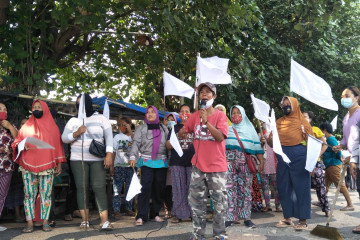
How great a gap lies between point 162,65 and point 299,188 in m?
5.48

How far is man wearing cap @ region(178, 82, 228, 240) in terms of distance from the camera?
461cm

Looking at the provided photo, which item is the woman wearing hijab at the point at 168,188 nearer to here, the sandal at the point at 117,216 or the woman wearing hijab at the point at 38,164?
the sandal at the point at 117,216

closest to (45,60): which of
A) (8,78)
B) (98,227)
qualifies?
(8,78)

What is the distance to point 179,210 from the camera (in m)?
6.18

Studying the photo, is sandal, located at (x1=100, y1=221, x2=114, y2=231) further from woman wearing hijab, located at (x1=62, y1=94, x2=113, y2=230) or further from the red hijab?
the red hijab

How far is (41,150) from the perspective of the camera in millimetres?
5531

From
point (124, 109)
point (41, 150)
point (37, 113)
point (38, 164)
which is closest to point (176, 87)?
point (37, 113)

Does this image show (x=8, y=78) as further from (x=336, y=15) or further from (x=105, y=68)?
(x=336, y=15)

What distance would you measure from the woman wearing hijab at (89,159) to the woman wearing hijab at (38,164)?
0.31 meters

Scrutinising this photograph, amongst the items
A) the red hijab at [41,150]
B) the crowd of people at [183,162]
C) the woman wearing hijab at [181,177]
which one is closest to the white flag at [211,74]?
the crowd of people at [183,162]

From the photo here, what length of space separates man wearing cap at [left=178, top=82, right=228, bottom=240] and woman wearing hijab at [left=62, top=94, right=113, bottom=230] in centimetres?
147

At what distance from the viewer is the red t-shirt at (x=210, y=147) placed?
4.61m

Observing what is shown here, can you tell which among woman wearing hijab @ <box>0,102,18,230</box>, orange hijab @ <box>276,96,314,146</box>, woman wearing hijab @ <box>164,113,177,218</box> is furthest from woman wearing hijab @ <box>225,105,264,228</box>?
woman wearing hijab @ <box>0,102,18,230</box>

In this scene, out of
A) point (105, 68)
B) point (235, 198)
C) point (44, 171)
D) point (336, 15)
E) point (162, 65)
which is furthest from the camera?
point (105, 68)
